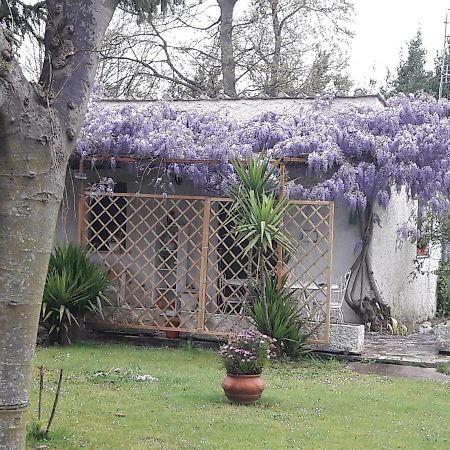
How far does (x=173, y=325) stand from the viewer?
9281mm

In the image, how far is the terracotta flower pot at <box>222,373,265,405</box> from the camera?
6.04 meters

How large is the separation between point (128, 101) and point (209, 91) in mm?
7967

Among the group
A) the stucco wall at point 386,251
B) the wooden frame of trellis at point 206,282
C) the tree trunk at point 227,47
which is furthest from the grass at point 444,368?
the tree trunk at point 227,47

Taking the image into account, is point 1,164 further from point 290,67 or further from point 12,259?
point 290,67

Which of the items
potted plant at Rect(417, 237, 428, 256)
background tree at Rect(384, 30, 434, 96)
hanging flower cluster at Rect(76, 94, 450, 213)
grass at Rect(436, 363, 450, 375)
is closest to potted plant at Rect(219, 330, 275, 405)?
grass at Rect(436, 363, 450, 375)

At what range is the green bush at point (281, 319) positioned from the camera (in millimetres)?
8188

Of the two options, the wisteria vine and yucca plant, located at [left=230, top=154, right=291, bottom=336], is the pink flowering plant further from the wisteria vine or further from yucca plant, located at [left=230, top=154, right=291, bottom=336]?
the wisteria vine

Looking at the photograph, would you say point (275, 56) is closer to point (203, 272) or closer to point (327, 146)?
point (327, 146)

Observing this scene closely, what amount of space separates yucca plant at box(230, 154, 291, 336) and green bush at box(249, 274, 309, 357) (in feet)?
0.20

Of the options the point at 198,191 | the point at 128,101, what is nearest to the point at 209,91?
the point at 128,101

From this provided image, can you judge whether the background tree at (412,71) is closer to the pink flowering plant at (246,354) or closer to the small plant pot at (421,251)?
the small plant pot at (421,251)

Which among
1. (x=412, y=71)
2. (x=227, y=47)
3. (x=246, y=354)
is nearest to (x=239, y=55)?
(x=227, y=47)

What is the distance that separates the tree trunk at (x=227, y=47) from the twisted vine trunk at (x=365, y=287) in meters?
Result: 9.33

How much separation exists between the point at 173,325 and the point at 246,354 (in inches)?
132
